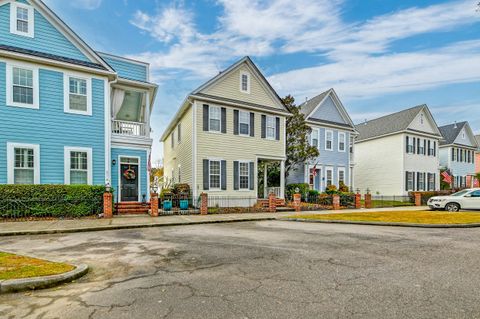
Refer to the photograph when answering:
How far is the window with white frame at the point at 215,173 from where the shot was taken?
18.3 metres

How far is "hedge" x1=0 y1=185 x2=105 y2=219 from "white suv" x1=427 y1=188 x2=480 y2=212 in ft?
70.4

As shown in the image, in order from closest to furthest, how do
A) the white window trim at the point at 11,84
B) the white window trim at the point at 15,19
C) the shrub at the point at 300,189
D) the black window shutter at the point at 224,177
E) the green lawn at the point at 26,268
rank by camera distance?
1. the green lawn at the point at 26,268
2. the white window trim at the point at 11,84
3. the white window trim at the point at 15,19
4. the black window shutter at the point at 224,177
5. the shrub at the point at 300,189

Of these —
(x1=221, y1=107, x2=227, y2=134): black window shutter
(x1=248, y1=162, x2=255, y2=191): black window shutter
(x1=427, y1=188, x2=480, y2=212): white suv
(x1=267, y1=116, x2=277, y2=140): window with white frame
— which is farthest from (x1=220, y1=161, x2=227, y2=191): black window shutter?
(x1=427, y1=188, x2=480, y2=212): white suv

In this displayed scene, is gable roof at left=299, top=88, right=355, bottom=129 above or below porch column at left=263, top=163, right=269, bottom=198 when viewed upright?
above

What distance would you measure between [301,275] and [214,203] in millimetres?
13340

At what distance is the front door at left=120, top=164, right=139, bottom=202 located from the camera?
16.0 metres

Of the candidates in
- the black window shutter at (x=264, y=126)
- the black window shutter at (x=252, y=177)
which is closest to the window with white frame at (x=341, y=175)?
the black window shutter at (x=264, y=126)

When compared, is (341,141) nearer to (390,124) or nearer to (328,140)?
(328,140)

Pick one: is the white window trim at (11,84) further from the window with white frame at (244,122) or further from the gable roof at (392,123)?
the gable roof at (392,123)

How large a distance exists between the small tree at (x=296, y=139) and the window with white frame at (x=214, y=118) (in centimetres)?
737

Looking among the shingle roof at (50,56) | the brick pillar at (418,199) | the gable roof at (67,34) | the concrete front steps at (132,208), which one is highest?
the gable roof at (67,34)

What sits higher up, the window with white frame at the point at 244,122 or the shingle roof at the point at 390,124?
the shingle roof at the point at 390,124

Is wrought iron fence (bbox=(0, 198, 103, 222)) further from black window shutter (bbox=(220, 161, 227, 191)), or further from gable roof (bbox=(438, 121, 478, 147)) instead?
gable roof (bbox=(438, 121, 478, 147))

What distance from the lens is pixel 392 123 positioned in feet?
101
